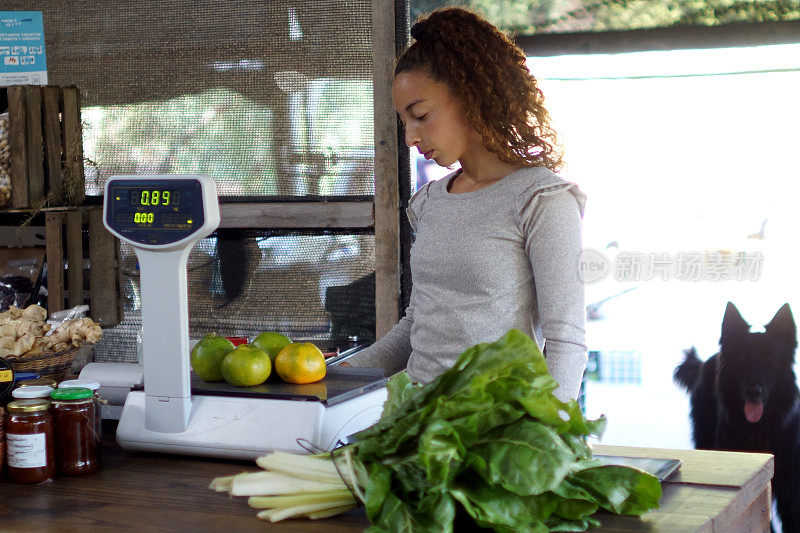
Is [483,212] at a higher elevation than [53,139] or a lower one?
lower

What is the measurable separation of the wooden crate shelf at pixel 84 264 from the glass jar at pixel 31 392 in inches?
66.1

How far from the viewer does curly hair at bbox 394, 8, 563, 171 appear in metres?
1.91

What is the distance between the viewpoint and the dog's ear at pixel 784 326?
2598mm

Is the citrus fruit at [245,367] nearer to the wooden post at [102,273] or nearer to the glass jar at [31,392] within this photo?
the glass jar at [31,392]

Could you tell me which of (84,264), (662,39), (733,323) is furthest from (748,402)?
(84,264)

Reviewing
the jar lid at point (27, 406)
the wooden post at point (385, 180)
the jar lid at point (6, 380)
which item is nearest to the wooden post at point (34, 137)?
the wooden post at point (385, 180)

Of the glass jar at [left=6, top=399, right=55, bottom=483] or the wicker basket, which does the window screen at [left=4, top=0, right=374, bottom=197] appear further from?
the glass jar at [left=6, top=399, right=55, bottom=483]

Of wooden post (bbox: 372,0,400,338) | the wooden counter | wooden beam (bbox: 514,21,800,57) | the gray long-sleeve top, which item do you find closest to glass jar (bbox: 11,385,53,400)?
the wooden counter

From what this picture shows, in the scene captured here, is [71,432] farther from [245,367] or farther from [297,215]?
[297,215]

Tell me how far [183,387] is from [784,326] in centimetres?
196

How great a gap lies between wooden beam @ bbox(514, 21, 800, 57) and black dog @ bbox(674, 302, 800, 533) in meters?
0.82

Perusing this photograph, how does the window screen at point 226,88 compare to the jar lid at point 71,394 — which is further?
the window screen at point 226,88

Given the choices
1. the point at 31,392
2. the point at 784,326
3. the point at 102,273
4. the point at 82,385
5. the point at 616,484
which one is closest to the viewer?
the point at 616,484

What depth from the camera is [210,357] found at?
4.96 feet
